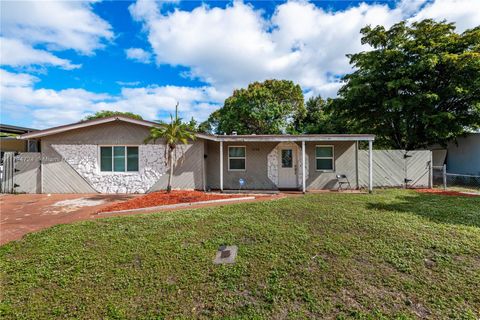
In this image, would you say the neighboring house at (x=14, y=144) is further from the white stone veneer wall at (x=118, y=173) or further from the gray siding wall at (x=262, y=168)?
the gray siding wall at (x=262, y=168)

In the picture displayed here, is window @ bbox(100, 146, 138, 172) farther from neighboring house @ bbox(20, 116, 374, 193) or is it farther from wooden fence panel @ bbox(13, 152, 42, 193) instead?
wooden fence panel @ bbox(13, 152, 42, 193)

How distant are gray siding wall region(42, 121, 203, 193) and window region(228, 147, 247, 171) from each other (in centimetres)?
154

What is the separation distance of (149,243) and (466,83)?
53.6 ft

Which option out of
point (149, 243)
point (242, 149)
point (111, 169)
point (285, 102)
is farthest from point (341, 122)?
point (149, 243)

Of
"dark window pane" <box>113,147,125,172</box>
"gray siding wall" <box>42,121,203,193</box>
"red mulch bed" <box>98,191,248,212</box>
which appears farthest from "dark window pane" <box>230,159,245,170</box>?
"dark window pane" <box>113,147,125,172</box>

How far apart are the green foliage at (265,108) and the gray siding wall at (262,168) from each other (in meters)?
12.6

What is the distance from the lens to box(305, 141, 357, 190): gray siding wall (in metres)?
11.0

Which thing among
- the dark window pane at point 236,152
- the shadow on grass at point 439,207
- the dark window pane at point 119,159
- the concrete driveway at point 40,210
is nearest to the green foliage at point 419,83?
the shadow on grass at point 439,207

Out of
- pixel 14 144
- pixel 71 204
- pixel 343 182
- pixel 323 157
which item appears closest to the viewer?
pixel 71 204

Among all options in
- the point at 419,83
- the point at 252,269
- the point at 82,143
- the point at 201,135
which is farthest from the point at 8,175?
the point at 419,83

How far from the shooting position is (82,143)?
415 inches

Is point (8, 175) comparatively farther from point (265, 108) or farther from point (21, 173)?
point (265, 108)

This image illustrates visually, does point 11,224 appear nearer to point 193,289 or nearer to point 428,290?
point 193,289

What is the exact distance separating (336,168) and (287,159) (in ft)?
7.60
